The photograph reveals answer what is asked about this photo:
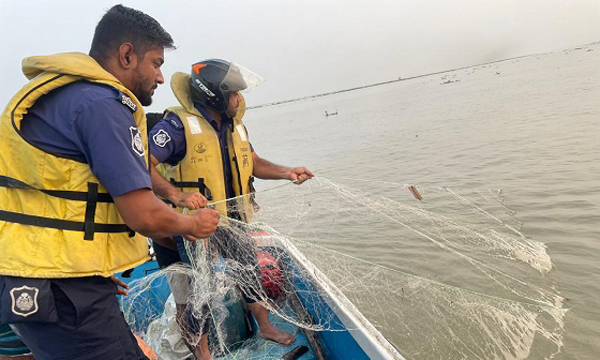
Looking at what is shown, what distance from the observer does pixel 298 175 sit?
3518 millimetres

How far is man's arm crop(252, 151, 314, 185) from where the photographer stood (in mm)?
3488

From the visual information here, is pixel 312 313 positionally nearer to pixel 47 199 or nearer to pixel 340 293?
pixel 340 293

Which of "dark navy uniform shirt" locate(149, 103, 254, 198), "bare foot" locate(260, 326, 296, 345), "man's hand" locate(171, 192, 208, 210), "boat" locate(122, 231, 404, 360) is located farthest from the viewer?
"bare foot" locate(260, 326, 296, 345)

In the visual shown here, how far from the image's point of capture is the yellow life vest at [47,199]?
1.43 m

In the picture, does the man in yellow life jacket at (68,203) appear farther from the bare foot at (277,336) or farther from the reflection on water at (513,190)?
the reflection on water at (513,190)

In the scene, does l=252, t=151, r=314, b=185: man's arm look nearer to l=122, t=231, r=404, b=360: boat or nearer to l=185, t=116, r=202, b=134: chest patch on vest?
l=122, t=231, r=404, b=360: boat

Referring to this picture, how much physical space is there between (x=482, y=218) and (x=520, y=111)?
40.4ft

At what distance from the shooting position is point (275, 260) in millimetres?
3480

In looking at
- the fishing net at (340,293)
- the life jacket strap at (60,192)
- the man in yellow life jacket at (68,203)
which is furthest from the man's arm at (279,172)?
the life jacket strap at (60,192)

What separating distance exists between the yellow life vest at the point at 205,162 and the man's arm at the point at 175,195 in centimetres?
20

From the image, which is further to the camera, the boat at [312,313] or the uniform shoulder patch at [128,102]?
the boat at [312,313]

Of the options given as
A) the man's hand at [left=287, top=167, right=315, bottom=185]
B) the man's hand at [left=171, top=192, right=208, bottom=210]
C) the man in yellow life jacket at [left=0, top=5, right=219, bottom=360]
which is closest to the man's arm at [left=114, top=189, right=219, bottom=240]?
the man in yellow life jacket at [left=0, top=5, right=219, bottom=360]

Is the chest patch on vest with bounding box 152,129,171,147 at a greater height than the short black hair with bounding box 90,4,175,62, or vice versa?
the short black hair with bounding box 90,4,175,62

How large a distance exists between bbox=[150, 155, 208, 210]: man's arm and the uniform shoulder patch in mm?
1015
